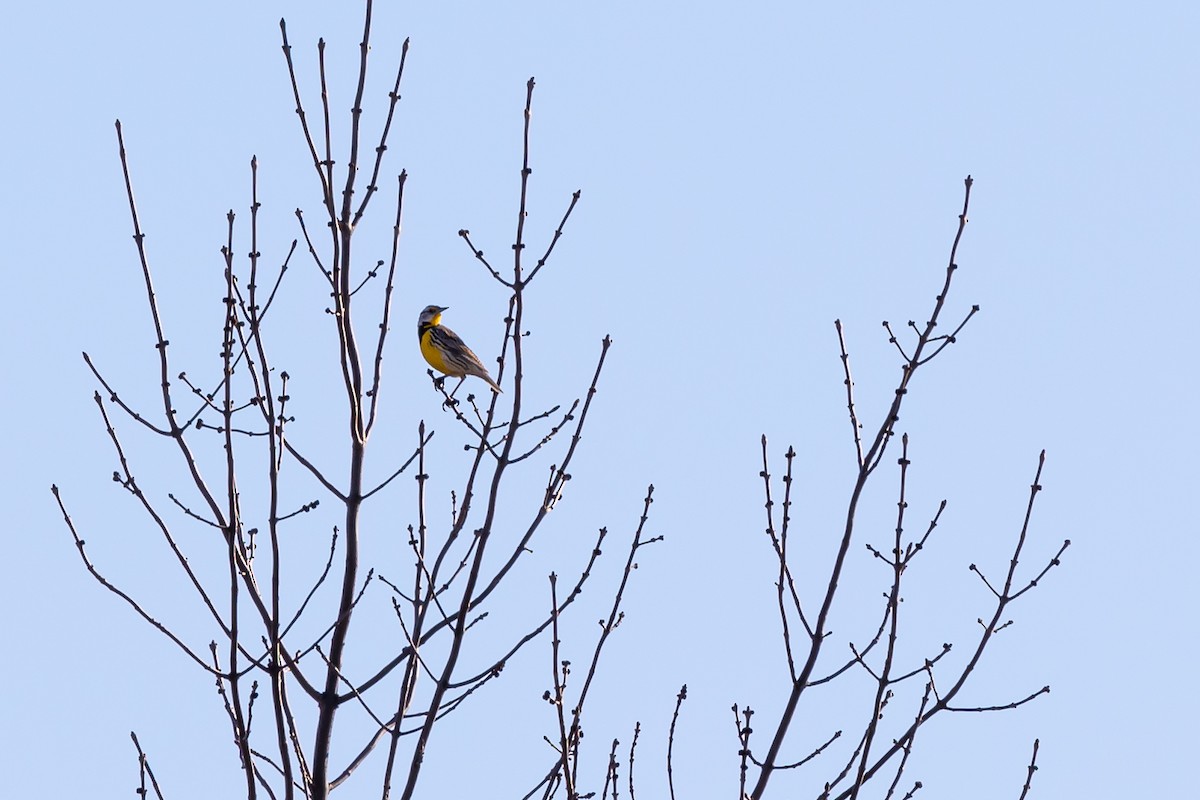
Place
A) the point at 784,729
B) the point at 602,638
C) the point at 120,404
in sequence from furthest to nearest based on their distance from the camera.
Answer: the point at 120,404
the point at 602,638
the point at 784,729

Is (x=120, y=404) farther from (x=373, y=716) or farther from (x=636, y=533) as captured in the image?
(x=636, y=533)

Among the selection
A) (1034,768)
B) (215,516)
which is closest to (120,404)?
(215,516)

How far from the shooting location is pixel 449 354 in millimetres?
13977

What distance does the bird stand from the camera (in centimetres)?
1384

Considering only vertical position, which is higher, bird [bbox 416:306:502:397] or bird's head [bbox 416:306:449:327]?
Result: bird's head [bbox 416:306:449:327]

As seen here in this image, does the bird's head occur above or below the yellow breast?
above

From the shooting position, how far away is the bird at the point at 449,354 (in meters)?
13.8

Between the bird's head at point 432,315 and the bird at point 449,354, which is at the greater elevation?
the bird's head at point 432,315

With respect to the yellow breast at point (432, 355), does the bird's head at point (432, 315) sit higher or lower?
higher

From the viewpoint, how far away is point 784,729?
15.1 ft

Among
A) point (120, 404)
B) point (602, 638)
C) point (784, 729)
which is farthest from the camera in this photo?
point (120, 404)

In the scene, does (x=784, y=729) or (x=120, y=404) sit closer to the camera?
(x=784, y=729)

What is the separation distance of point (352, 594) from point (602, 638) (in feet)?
2.46

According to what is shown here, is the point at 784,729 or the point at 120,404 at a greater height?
the point at 120,404
